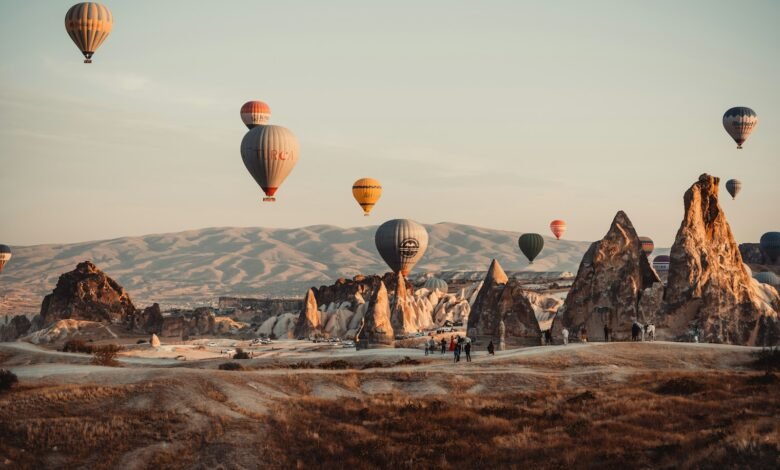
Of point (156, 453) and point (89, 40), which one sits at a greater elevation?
point (89, 40)

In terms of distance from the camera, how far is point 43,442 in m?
37.2

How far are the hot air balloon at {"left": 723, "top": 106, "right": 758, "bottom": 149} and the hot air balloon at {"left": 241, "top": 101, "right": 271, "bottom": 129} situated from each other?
7104 centimetres

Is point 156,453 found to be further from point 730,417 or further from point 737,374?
point 737,374

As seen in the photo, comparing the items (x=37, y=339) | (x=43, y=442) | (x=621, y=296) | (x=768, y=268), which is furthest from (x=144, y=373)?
(x=768, y=268)

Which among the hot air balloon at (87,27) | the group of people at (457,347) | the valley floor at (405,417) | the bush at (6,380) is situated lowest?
the valley floor at (405,417)

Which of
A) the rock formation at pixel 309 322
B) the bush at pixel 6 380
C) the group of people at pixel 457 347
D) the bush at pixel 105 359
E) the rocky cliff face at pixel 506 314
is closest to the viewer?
the bush at pixel 6 380

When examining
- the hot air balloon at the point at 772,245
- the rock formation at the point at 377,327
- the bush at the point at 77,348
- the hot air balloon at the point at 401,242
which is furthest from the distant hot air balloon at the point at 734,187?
the bush at the point at 77,348

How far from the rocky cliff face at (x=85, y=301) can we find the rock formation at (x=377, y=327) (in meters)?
55.5

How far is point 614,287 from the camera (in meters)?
71.8

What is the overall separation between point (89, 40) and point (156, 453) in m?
82.2

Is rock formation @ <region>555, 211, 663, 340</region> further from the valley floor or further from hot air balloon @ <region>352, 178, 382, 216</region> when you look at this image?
hot air balloon @ <region>352, 178, 382, 216</region>

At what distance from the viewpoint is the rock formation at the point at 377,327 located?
291 ft

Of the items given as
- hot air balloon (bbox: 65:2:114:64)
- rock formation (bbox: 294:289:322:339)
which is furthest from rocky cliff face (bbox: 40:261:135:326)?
hot air balloon (bbox: 65:2:114:64)

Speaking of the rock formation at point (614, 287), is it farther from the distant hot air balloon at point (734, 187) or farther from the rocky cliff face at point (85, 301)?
the distant hot air balloon at point (734, 187)
